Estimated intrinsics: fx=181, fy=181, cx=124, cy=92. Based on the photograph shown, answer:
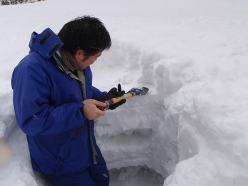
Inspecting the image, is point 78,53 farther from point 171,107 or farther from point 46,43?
point 171,107

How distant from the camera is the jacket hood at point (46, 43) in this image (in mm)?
1215

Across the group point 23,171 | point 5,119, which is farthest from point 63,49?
point 23,171

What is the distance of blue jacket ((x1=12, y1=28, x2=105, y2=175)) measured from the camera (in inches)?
45.6

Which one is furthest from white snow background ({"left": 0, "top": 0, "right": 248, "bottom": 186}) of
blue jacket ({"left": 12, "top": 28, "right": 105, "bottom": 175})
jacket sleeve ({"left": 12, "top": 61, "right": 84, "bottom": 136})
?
jacket sleeve ({"left": 12, "top": 61, "right": 84, "bottom": 136})

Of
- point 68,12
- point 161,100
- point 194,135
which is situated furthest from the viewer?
point 68,12

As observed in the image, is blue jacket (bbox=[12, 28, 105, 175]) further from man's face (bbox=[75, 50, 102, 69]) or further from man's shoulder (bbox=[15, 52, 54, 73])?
man's face (bbox=[75, 50, 102, 69])

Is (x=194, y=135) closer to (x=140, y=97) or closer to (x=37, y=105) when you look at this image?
(x=140, y=97)

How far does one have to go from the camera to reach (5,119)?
5.58 feet

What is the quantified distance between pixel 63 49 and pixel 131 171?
8.31 feet

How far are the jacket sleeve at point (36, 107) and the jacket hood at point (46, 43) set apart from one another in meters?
0.13

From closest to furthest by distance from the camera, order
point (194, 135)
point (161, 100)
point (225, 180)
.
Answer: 1. point (225, 180)
2. point (194, 135)
3. point (161, 100)

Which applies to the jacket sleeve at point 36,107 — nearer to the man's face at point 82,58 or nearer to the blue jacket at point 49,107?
the blue jacket at point 49,107

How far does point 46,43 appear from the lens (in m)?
1.23

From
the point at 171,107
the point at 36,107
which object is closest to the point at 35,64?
the point at 36,107
